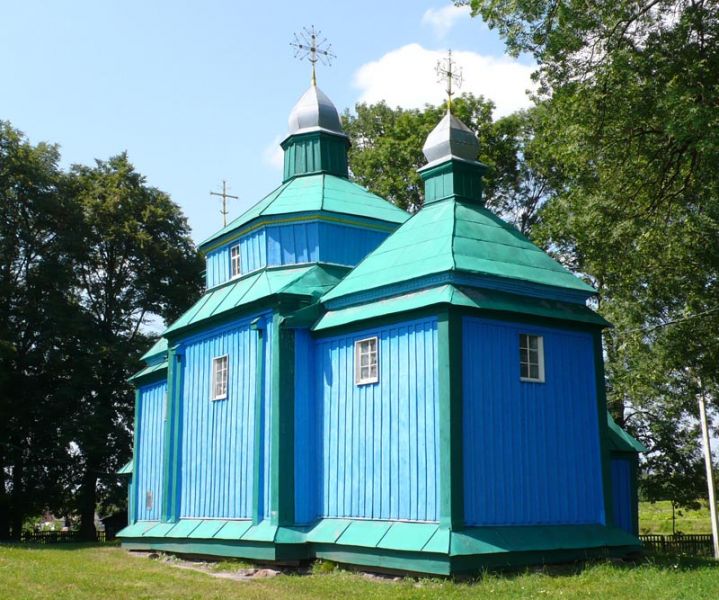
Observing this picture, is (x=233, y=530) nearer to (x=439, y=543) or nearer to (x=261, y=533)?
(x=261, y=533)

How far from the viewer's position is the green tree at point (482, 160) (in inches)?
1305

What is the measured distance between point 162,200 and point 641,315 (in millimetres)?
22368

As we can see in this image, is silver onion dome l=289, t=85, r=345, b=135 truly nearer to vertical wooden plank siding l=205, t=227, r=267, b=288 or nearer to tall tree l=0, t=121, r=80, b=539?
Result: vertical wooden plank siding l=205, t=227, r=267, b=288

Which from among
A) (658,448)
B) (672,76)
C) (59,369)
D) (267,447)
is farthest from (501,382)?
(59,369)

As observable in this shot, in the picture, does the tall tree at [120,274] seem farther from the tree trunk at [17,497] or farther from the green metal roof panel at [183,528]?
the green metal roof panel at [183,528]

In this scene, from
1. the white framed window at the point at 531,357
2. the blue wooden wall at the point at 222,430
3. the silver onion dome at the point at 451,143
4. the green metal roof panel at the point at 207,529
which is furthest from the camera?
the silver onion dome at the point at 451,143

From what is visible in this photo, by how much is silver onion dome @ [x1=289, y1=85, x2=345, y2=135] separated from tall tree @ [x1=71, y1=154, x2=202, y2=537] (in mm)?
14374

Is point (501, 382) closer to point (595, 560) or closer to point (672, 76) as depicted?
point (595, 560)

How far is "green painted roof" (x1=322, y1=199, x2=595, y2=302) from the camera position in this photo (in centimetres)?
1530

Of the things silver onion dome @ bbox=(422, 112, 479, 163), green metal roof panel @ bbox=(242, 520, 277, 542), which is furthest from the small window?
silver onion dome @ bbox=(422, 112, 479, 163)

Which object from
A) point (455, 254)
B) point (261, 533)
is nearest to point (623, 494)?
point (455, 254)

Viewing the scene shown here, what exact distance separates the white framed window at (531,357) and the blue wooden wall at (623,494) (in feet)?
12.8

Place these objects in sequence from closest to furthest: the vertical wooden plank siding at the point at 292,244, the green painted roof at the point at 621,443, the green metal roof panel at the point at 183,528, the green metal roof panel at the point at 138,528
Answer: the green painted roof at the point at 621,443
the green metal roof panel at the point at 183,528
the vertical wooden plank siding at the point at 292,244
the green metal roof panel at the point at 138,528

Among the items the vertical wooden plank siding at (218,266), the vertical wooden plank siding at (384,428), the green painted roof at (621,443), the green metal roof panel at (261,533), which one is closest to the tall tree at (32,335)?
the vertical wooden plank siding at (218,266)
